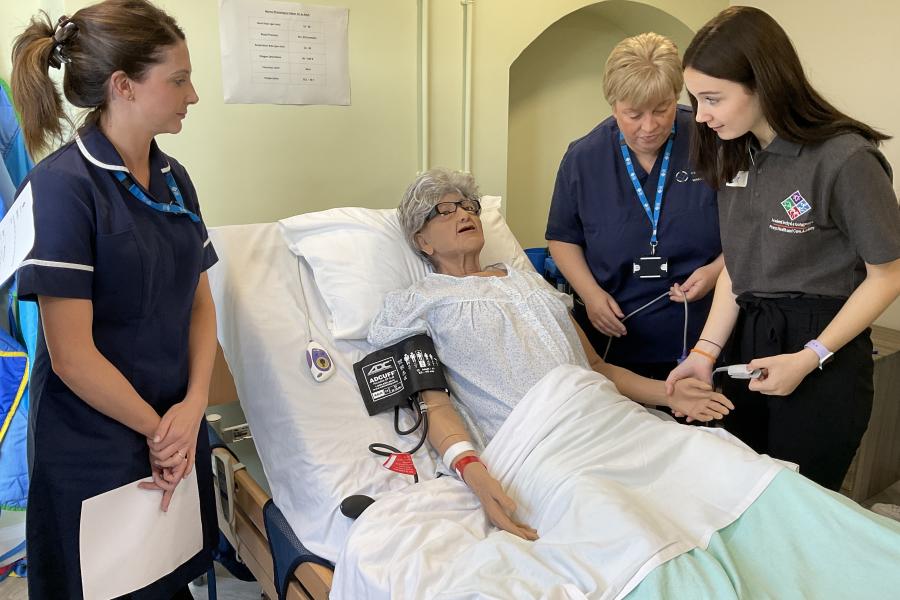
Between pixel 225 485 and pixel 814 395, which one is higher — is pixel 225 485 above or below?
below

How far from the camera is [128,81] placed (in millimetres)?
1243

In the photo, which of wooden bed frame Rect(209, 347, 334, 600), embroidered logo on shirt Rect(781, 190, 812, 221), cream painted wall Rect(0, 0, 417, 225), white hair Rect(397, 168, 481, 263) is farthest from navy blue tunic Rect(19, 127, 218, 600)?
embroidered logo on shirt Rect(781, 190, 812, 221)

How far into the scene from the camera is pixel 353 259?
1988 mm

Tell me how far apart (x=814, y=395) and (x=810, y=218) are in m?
0.37

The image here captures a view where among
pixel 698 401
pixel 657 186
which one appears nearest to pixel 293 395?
pixel 698 401

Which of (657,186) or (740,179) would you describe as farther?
(657,186)

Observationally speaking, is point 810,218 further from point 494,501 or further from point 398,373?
point 398,373

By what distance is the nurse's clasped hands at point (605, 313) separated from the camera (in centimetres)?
202

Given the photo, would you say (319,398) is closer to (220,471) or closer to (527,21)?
(220,471)

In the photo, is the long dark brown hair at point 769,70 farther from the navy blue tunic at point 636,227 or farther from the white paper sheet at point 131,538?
the white paper sheet at point 131,538

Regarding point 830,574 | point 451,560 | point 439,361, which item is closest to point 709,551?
point 830,574

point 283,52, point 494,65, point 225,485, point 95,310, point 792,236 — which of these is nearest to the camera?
point 95,310

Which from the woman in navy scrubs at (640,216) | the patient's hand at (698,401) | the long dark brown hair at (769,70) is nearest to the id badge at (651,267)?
the woman in navy scrubs at (640,216)

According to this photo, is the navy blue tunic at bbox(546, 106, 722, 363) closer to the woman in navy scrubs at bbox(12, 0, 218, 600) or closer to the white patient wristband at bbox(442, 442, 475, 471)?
the white patient wristband at bbox(442, 442, 475, 471)
